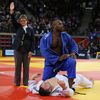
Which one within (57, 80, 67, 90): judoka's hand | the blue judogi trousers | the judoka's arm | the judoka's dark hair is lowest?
the judoka's dark hair

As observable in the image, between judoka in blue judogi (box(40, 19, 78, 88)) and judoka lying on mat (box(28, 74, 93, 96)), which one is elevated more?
judoka in blue judogi (box(40, 19, 78, 88))

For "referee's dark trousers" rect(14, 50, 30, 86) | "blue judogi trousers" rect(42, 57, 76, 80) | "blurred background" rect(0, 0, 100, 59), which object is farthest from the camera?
"blurred background" rect(0, 0, 100, 59)

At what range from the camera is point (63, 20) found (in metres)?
29.3

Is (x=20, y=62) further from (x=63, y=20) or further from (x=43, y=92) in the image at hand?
(x=63, y=20)

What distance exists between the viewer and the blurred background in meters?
25.2

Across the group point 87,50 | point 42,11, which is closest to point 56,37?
point 87,50

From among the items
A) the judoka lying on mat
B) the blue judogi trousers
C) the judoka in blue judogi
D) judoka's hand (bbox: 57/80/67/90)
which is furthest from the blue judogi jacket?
judoka's hand (bbox: 57/80/67/90)

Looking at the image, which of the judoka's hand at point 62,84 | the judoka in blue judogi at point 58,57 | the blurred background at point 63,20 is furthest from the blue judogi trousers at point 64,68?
the blurred background at point 63,20

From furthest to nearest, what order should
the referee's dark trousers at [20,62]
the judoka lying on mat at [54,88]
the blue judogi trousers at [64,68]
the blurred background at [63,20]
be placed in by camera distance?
the blurred background at [63,20], the referee's dark trousers at [20,62], the blue judogi trousers at [64,68], the judoka lying on mat at [54,88]

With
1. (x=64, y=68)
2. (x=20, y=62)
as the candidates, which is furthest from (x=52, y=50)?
(x=20, y=62)

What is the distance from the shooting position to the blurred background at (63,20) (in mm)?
25156

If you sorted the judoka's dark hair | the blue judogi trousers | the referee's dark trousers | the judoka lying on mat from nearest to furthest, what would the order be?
the judoka lying on mat → the judoka's dark hair → the blue judogi trousers → the referee's dark trousers

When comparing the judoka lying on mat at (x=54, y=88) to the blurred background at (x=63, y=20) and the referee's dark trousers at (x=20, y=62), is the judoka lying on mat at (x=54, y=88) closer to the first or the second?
the referee's dark trousers at (x=20, y=62)

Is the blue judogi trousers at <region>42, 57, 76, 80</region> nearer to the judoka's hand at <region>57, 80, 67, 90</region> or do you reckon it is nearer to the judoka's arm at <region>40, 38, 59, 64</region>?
the judoka's arm at <region>40, 38, 59, 64</region>
